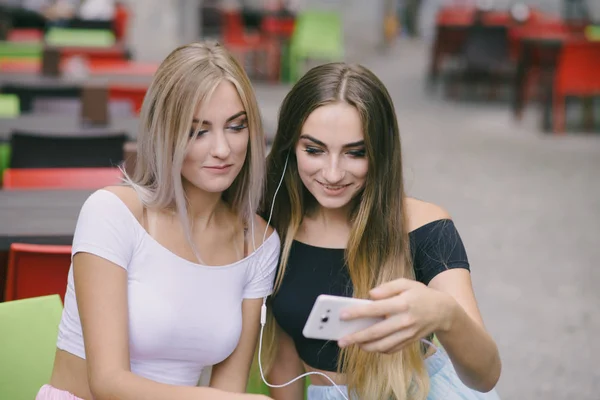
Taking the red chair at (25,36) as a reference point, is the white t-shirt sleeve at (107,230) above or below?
above

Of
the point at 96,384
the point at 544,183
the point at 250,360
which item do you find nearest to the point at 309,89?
the point at 250,360

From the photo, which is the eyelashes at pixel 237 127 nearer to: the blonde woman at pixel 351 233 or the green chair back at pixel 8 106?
the blonde woman at pixel 351 233

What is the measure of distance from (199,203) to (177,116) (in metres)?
0.28

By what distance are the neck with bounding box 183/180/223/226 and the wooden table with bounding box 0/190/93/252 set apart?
34.2 inches

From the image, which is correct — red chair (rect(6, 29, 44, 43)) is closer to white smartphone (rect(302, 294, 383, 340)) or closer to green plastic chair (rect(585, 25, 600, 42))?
green plastic chair (rect(585, 25, 600, 42))

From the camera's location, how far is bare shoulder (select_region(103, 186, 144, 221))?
6.95 ft

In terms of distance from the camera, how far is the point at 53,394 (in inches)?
83.7

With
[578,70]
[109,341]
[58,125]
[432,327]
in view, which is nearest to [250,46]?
[578,70]

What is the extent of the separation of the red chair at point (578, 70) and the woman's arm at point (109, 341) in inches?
338

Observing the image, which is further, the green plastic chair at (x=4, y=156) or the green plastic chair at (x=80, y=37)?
the green plastic chair at (x=80, y=37)

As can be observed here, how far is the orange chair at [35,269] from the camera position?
2.76 metres

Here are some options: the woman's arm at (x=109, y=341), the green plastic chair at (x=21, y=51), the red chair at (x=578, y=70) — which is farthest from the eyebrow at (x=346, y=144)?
the red chair at (x=578, y=70)

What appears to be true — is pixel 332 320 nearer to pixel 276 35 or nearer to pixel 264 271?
pixel 264 271

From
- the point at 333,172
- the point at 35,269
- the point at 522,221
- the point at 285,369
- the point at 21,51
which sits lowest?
the point at 522,221
